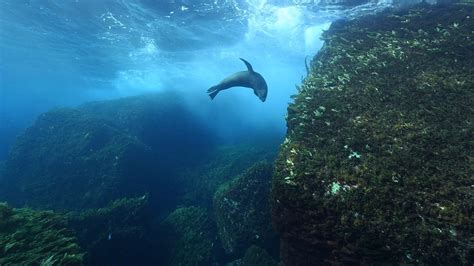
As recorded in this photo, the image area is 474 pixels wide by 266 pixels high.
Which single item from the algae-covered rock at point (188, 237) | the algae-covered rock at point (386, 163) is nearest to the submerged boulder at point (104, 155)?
the algae-covered rock at point (188, 237)

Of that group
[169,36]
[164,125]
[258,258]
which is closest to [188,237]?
[258,258]

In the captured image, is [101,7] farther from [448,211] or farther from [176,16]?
[448,211]

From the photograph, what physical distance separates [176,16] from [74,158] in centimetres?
1268

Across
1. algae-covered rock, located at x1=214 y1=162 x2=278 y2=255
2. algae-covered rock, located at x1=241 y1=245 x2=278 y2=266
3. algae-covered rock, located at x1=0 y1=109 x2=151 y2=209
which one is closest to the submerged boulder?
algae-covered rock, located at x1=0 y1=109 x2=151 y2=209

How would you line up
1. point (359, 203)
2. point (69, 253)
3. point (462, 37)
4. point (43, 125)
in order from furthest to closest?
point (43, 125) → point (462, 37) → point (69, 253) → point (359, 203)

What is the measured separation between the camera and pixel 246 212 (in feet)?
29.9

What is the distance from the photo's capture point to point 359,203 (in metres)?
4.00

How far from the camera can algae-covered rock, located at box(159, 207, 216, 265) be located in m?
9.42

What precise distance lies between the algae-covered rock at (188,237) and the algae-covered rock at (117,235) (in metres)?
0.54

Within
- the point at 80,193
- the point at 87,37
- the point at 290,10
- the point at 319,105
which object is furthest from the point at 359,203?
the point at 87,37

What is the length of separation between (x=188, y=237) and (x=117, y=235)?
89.7 inches

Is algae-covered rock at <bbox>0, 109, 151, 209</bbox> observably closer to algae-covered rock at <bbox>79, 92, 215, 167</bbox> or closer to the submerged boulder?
the submerged boulder

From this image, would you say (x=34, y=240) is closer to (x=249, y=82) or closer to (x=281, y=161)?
(x=281, y=161)

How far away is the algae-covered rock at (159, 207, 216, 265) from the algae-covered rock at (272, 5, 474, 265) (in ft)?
16.8
